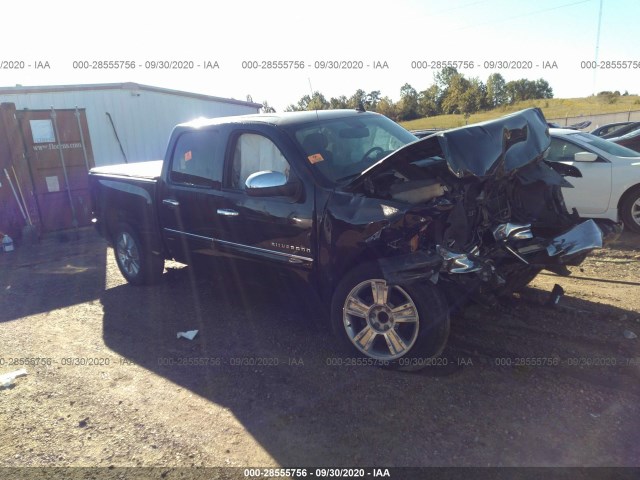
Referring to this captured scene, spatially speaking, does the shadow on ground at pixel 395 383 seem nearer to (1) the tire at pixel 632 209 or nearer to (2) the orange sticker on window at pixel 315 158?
(2) the orange sticker on window at pixel 315 158

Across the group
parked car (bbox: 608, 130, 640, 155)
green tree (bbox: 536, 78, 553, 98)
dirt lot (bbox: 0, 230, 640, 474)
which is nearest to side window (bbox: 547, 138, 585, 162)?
dirt lot (bbox: 0, 230, 640, 474)

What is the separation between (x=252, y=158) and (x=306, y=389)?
2127mm

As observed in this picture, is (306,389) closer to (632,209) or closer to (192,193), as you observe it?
(192,193)

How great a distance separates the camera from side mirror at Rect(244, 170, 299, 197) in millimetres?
3941

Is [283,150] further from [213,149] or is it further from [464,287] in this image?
[464,287]

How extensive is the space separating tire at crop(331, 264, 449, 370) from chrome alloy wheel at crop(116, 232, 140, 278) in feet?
11.2

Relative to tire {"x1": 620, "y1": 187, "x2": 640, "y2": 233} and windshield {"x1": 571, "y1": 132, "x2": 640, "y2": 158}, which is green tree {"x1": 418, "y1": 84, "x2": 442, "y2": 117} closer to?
windshield {"x1": 571, "y1": 132, "x2": 640, "y2": 158}

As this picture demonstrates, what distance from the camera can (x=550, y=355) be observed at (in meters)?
3.72

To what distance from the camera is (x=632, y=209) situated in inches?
272

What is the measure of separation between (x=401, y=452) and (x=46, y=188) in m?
10.3

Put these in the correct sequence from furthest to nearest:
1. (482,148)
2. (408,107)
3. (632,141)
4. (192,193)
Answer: (408,107), (632,141), (192,193), (482,148)

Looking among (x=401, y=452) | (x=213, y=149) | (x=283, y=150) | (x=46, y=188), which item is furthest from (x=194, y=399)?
(x=46, y=188)

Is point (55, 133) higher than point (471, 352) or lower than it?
higher

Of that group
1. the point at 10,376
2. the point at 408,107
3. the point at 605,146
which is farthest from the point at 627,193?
the point at 408,107
